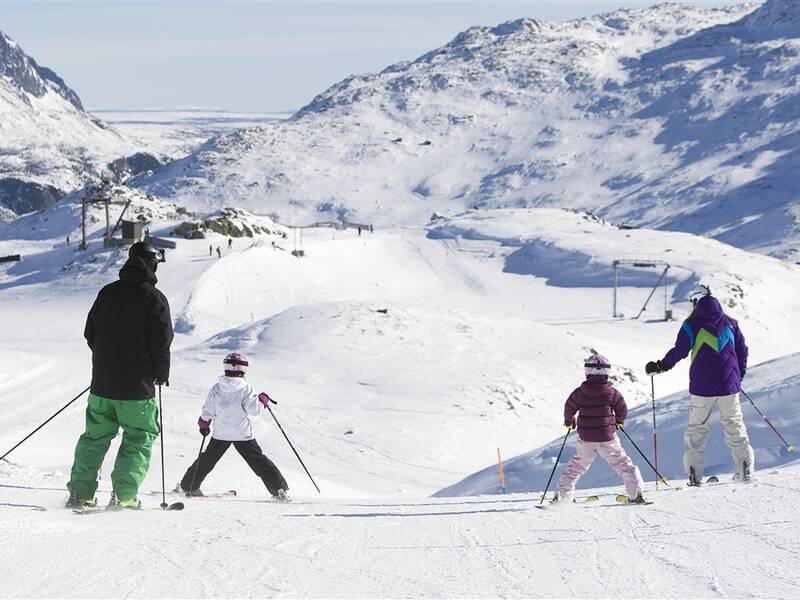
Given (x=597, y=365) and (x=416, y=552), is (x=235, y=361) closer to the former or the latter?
(x=597, y=365)

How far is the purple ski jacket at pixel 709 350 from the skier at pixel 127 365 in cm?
496

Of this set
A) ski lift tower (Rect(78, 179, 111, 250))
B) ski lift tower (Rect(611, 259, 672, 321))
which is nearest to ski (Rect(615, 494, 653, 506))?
ski lift tower (Rect(611, 259, 672, 321))

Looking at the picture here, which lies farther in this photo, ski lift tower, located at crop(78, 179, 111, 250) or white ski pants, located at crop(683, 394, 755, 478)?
ski lift tower, located at crop(78, 179, 111, 250)

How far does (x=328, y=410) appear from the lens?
27016 mm

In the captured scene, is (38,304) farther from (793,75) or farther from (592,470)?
(793,75)

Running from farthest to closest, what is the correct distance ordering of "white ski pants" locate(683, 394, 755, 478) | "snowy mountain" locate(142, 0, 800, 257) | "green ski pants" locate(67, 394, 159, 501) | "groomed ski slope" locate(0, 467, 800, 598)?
"snowy mountain" locate(142, 0, 800, 257)
"white ski pants" locate(683, 394, 755, 478)
"green ski pants" locate(67, 394, 159, 501)
"groomed ski slope" locate(0, 467, 800, 598)

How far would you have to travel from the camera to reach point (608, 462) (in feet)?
31.5

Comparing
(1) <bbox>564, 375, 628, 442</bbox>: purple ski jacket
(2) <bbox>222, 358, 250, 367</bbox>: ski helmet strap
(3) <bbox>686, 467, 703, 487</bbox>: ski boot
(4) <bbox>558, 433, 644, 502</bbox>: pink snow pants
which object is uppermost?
(2) <bbox>222, 358, 250, 367</bbox>: ski helmet strap

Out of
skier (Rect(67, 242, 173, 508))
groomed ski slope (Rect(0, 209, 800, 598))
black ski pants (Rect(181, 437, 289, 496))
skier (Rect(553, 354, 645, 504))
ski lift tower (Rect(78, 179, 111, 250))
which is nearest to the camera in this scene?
groomed ski slope (Rect(0, 209, 800, 598))

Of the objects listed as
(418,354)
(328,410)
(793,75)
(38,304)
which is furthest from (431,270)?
(793,75)

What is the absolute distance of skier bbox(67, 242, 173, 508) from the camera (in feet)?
27.9

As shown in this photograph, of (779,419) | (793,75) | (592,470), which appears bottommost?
(592,470)

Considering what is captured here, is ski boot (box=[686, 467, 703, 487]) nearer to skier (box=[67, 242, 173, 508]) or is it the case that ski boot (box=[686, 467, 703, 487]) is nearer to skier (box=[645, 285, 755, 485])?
skier (box=[645, 285, 755, 485])

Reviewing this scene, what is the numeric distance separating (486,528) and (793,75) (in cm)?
19600
